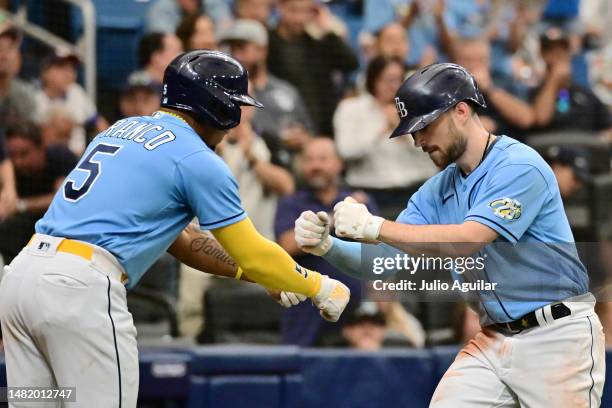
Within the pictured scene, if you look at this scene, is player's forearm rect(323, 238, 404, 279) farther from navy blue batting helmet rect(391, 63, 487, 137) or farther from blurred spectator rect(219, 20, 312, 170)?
blurred spectator rect(219, 20, 312, 170)

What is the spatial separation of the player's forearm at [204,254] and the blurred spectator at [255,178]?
3110mm

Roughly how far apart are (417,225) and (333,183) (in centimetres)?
319

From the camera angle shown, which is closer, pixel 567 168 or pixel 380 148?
pixel 380 148

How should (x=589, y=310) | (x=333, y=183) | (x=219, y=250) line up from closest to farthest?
1. (x=589, y=310)
2. (x=219, y=250)
3. (x=333, y=183)

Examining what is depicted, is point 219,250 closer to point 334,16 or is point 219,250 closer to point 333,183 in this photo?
point 333,183

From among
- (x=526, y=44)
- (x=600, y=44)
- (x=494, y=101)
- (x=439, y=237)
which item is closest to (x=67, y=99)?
(x=494, y=101)

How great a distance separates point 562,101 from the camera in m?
8.88

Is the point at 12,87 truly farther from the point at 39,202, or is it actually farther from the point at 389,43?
the point at 389,43

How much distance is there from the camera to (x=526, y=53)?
9273 mm

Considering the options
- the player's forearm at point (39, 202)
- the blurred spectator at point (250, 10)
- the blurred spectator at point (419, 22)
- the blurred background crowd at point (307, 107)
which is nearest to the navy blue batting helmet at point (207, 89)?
the blurred background crowd at point (307, 107)

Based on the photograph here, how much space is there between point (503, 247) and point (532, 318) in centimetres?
30

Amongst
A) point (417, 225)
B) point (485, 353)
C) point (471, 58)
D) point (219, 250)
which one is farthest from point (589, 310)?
point (471, 58)

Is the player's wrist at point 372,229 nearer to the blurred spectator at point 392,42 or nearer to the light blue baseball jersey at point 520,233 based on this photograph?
the light blue baseball jersey at point 520,233

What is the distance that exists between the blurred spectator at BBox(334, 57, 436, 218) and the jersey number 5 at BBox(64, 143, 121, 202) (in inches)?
162
